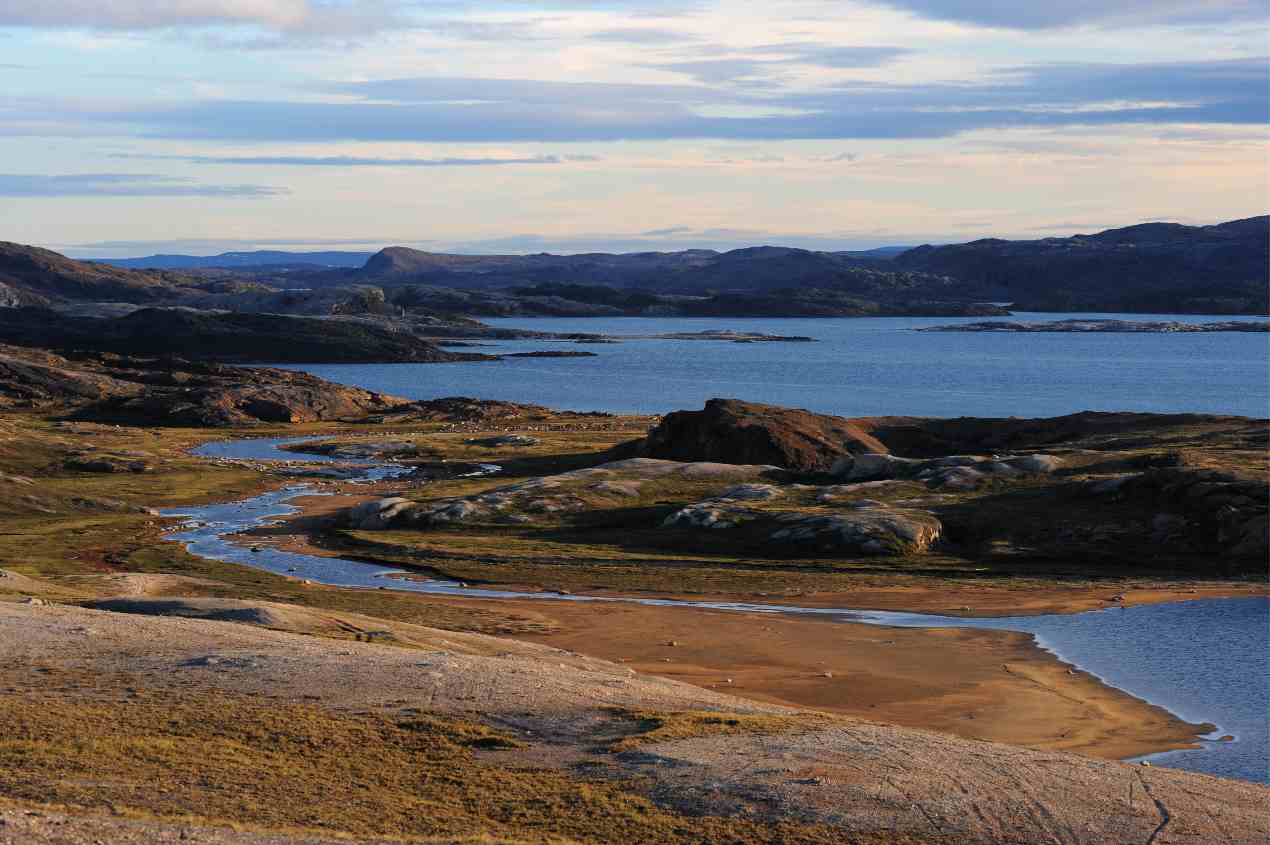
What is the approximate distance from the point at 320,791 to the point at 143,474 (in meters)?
65.3

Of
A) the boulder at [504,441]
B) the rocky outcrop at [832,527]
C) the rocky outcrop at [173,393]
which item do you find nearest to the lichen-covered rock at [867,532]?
the rocky outcrop at [832,527]

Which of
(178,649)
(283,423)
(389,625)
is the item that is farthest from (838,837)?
(283,423)

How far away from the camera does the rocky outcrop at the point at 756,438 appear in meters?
78.9

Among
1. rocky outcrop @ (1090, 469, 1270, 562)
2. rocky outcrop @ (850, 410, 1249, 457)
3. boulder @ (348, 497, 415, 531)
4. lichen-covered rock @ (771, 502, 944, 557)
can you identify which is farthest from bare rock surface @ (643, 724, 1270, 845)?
rocky outcrop @ (850, 410, 1249, 457)

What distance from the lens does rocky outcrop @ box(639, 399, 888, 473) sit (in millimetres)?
78938

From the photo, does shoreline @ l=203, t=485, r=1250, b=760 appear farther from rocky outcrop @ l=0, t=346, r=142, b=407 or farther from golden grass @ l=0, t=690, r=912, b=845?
rocky outcrop @ l=0, t=346, r=142, b=407

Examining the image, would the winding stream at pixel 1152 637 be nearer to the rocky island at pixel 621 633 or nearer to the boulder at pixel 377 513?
the rocky island at pixel 621 633

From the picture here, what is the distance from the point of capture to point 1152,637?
42469mm

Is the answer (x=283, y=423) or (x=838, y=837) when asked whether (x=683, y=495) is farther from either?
(x=283, y=423)

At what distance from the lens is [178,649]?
1153 inches

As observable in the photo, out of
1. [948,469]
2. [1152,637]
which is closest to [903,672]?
[1152,637]

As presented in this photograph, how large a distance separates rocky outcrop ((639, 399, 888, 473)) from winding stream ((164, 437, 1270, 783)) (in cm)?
2707

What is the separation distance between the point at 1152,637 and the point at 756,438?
38695mm

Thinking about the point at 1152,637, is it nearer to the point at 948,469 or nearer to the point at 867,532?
the point at 867,532
